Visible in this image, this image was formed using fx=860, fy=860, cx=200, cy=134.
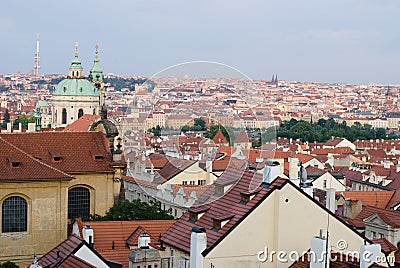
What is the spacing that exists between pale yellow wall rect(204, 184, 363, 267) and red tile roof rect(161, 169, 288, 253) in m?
0.12

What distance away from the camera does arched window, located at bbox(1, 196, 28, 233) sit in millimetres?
32594

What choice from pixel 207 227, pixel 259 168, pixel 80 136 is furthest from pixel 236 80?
pixel 80 136

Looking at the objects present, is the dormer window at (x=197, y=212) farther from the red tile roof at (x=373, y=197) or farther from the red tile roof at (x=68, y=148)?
the red tile roof at (x=373, y=197)

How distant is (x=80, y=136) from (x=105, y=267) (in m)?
19.9

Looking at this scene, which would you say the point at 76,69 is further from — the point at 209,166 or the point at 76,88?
the point at 209,166

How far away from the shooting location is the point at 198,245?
49.5ft

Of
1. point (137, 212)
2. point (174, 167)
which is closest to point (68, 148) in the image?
point (137, 212)

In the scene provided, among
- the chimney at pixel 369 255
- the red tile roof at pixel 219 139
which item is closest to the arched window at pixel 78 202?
the red tile roof at pixel 219 139

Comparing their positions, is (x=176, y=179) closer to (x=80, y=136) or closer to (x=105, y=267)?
(x=105, y=267)

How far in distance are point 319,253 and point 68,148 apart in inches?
918

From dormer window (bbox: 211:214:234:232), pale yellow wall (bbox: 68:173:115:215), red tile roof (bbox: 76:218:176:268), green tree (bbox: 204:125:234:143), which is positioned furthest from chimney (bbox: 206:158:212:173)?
pale yellow wall (bbox: 68:173:115:215)

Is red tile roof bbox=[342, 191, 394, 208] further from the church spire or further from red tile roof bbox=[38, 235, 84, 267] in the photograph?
the church spire

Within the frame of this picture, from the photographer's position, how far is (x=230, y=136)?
14.8 m

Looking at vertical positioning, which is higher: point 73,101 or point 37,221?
point 73,101
